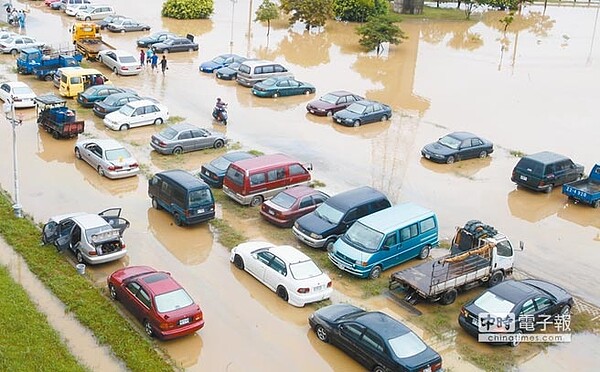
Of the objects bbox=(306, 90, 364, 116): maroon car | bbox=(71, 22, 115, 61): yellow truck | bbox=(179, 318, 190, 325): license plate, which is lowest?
bbox=(179, 318, 190, 325): license plate

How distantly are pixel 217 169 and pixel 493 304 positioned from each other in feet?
40.6

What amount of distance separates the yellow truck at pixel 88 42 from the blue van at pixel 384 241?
29433mm

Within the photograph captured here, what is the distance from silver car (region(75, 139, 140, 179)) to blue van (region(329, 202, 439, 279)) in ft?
32.0

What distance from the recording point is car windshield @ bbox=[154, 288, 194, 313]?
1688 cm

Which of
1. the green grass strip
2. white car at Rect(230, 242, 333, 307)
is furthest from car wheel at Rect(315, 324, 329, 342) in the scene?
the green grass strip

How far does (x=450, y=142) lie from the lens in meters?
32.4

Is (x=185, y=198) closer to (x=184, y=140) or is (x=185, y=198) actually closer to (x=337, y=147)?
(x=184, y=140)

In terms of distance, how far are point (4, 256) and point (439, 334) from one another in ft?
41.3

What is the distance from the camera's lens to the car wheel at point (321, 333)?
17.4 meters

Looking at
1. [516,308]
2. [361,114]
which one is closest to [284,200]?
[516,308]

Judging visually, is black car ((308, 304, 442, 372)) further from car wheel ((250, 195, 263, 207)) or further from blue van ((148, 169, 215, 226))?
car wheel ((250, 195, 263, 207))

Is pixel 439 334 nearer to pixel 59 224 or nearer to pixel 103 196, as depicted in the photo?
pixel 59 224

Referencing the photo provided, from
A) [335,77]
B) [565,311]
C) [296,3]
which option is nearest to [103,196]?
[565,311]

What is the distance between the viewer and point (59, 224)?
2075 cm
